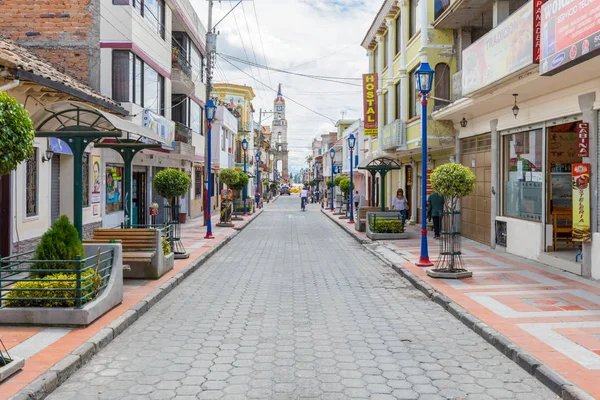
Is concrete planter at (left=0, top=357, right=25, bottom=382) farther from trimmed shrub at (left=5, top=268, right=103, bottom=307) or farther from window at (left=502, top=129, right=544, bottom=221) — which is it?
window at (left=502, top=129, right=544, bottom=221)

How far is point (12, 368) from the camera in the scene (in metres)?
4.83

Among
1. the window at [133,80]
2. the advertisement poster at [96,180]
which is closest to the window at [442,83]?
the window at [133,80]

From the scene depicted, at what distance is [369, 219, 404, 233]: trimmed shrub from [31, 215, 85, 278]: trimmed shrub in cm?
1258

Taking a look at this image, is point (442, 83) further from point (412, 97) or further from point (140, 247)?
point (140, 247)

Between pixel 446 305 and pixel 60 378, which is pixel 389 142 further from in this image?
pixel 60 378

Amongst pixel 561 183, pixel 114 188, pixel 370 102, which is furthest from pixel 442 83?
pixel 114 188

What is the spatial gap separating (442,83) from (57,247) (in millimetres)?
14920

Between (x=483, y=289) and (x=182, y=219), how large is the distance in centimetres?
1844

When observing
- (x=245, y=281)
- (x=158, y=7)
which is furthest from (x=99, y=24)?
(x=245, y=281)

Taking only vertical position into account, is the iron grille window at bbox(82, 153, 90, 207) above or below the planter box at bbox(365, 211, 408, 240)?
above

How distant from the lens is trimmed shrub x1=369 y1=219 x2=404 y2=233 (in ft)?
60.9

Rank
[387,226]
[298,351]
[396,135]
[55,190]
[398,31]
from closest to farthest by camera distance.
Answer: [298,351] → [55,190] → [387,226] → [396,135] → [398,31]

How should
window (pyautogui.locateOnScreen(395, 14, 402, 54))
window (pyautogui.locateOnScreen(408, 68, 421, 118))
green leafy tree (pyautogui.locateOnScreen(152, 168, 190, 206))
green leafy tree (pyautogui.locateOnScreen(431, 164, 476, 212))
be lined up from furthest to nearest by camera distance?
window (pyautogui.locateOnScreen(395, 14, 402, 54)) → window (pyautogui.locateOnScreen(408, 68, 421, 118)) → green leafy tree (pyautogui.locateOnScreen(152, 168, 190, 206)) → green leafy tree (pyautogui.locateOnScreen(431, 164, 476, 212))

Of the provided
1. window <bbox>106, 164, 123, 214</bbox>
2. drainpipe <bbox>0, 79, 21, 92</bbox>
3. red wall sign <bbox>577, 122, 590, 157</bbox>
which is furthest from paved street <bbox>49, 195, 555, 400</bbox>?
window <bbox>106, 164, 123, 214</bbox>
